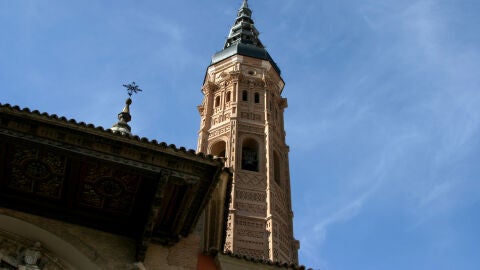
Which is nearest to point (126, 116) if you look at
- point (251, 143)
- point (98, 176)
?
point (98, 176)

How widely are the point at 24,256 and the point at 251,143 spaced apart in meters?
21.1

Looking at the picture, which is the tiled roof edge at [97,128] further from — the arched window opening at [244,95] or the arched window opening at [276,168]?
the arched window opening at [244,95]

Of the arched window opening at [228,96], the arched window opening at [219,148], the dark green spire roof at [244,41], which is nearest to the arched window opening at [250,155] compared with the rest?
the arched window opening at [219,148]

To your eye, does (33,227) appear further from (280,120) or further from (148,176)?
(280,120)

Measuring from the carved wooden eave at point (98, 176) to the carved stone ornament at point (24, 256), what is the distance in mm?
417

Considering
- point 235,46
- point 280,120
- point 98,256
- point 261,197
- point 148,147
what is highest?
point 235,46

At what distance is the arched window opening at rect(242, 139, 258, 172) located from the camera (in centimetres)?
2764

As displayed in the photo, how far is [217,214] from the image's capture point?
412 inches

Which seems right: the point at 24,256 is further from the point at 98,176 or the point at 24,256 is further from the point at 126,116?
the point at 126,116

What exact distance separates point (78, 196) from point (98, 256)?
810 mm

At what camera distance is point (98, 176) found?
8227 millimetres

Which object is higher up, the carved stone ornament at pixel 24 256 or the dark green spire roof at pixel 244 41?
the dark green spire roof at pixel 244 41

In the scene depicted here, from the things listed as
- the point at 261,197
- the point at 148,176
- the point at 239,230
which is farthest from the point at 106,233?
the point at 261,197

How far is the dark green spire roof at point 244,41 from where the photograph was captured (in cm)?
3288
